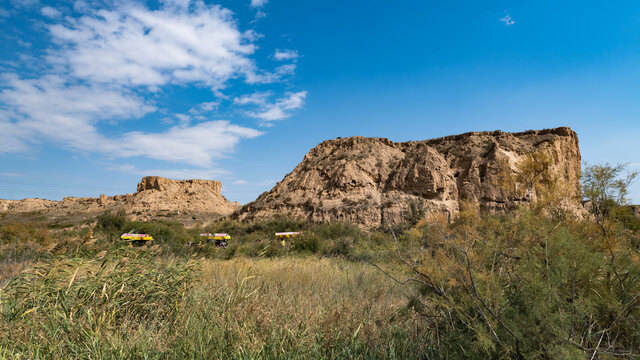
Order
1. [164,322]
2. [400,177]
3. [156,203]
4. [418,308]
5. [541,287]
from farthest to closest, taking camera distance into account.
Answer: [156,203], [400,177], [164,322], [418,308], [541,287]

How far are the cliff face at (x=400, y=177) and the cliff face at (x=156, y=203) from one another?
28004 mm

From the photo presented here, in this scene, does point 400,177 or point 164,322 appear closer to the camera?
point 164,322

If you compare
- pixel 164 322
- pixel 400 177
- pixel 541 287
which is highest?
pixel 400 177

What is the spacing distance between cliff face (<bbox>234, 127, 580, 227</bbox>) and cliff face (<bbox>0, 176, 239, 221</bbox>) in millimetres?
28004

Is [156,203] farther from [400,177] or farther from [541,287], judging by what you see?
[541,287]

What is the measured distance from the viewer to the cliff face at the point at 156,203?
5800 cm

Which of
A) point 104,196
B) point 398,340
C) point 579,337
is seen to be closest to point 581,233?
point 579,337

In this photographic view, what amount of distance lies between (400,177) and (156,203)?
1837 inches

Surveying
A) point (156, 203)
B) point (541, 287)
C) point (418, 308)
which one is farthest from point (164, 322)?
point (156, 203)

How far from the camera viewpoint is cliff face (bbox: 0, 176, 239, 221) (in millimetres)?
58000

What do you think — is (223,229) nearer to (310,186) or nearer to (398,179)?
(310,186)

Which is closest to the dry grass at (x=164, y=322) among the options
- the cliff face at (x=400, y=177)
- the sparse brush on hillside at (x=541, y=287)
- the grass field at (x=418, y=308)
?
the grass field at (x=418, y=308)

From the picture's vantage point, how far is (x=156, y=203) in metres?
58.8

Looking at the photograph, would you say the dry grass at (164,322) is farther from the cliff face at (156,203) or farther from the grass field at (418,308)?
the cliff face at (156,203)
